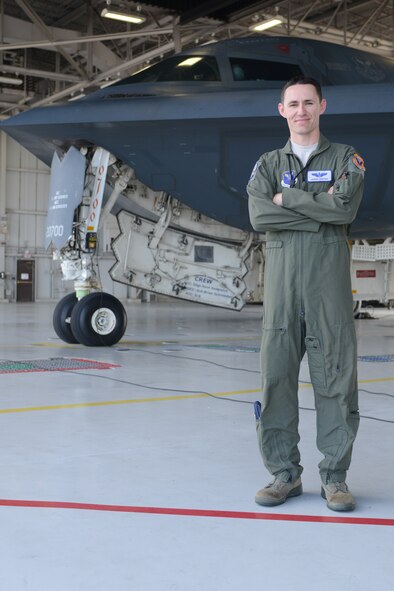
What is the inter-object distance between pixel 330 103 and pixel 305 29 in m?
16.1

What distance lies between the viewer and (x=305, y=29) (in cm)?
2423

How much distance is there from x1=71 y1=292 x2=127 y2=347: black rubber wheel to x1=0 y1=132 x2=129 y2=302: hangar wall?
26533mm

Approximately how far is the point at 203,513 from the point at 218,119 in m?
7.34

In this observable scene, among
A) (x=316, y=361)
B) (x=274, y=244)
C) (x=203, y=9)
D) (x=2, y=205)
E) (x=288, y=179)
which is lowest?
(x=316, y=361)

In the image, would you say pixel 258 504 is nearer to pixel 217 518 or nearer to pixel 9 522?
pixel 217 518

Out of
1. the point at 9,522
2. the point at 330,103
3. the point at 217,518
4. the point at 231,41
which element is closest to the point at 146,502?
the point at 217,518

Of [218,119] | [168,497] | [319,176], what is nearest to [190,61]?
[218,119]

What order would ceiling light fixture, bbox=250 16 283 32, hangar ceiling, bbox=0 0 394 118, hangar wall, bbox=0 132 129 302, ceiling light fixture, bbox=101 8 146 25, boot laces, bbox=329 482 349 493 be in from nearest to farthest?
boot laces, bbox=329 482 349 493 < ceiling light fixture, bbox=101 8 146 25 < hangar ceiling, bbox=0 0 394 118 < ceiling light fixture, bbox=250 16 283 32 < hangar wall, bbox=0 132 129 302

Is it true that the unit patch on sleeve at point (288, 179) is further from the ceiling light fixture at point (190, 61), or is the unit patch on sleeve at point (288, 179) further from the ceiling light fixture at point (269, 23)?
the ceiling light fixture at point (269, 23)

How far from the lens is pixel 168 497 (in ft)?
10.8

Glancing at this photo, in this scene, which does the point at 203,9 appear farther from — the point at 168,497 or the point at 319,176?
the point at 168,497

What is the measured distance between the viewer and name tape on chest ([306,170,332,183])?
3479 millimetres

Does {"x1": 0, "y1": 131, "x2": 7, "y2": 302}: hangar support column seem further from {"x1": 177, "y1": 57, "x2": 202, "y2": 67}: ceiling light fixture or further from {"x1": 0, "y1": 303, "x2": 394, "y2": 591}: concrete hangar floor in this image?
{"x1": 0, "y1": 303, "x2": 394, "y2": 591}: concrete hangar floor

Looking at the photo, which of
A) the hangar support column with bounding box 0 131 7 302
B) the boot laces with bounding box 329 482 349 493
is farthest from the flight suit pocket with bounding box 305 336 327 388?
the hangar support column with bounding box 0 131 7 302
